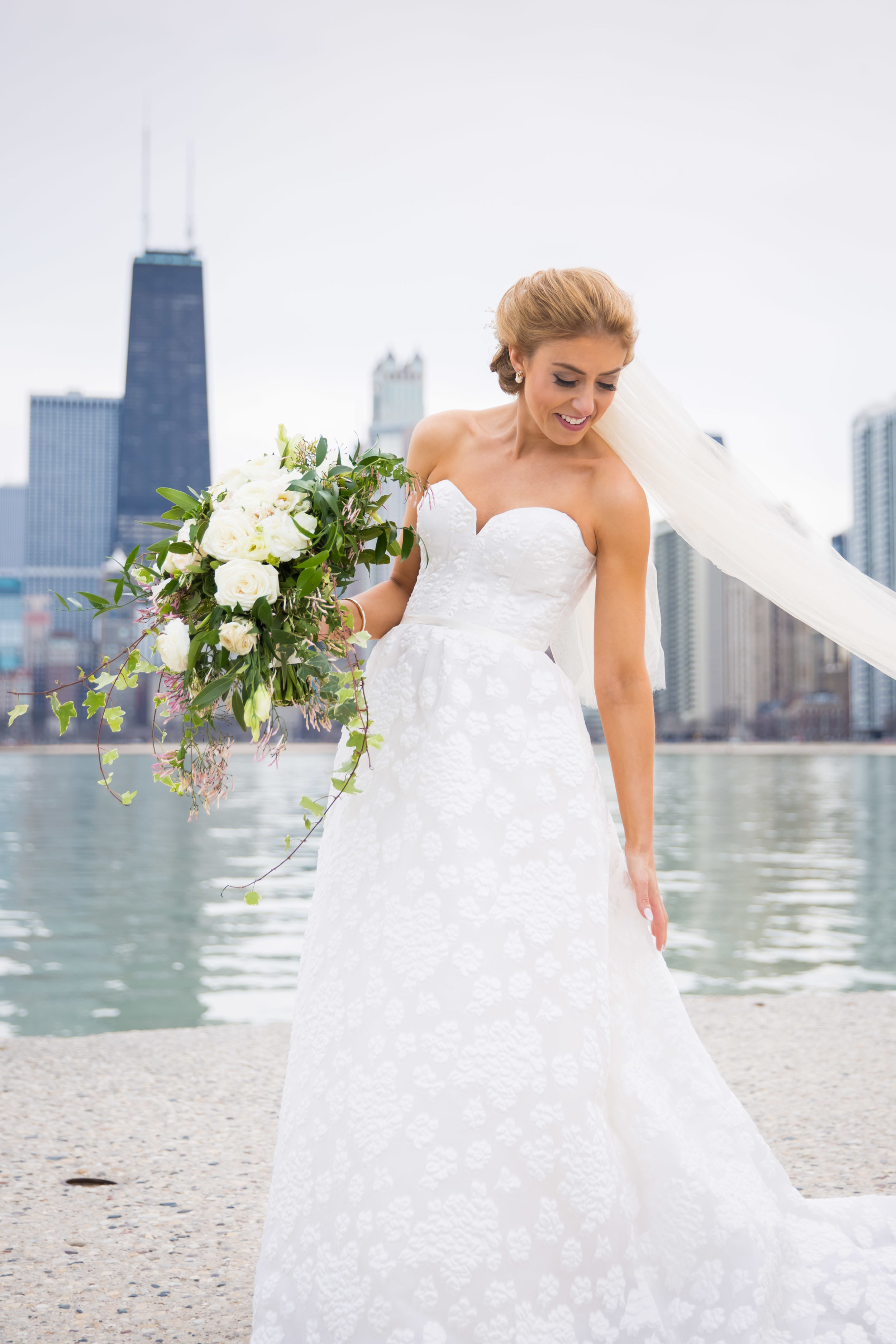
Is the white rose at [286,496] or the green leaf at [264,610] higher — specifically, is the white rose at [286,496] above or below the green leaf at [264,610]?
above

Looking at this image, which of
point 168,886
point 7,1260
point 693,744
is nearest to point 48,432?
point 693,744

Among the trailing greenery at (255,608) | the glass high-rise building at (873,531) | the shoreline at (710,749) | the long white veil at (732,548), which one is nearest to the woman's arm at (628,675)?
the long white veil at (732,548)

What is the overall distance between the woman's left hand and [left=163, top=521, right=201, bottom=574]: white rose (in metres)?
1.01

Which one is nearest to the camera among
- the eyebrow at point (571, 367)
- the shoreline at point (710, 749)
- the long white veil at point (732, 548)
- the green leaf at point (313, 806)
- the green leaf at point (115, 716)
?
the green leaf at point (313, 806)

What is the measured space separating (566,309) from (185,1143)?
285cm

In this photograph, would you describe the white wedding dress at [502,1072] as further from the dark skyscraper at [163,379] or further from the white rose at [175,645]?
the dark skyscraper at [163,379]

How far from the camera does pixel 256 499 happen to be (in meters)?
1.98

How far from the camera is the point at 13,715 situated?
2.26 meters

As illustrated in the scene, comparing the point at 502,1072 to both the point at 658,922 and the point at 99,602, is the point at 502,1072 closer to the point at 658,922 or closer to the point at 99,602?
the point at 658,922

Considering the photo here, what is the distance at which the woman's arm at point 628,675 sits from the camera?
7.47ft

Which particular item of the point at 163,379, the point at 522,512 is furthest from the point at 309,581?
the point at 163,379

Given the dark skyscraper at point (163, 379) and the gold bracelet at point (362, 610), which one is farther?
the dark skyscraper at point (163, 379)

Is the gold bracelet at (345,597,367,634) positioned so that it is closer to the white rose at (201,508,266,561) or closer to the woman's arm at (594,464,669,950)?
→ the white rose at (201,508,266,561)

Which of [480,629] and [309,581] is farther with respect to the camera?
[480,629]
